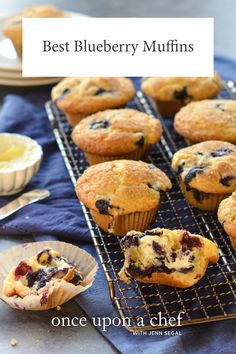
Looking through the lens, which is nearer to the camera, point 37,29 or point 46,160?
point 37,29

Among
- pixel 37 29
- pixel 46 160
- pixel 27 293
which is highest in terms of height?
pixel 37 29

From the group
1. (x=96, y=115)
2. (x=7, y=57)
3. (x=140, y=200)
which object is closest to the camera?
(x=140, y=200)

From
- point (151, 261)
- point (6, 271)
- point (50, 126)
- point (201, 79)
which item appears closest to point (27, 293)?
point (6, 271)

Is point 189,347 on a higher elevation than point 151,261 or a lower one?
lower

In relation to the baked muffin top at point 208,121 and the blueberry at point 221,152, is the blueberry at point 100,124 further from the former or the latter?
the blueberry at point 221,152

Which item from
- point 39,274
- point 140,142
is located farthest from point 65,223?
point 140,142

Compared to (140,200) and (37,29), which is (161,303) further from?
(37,29)
